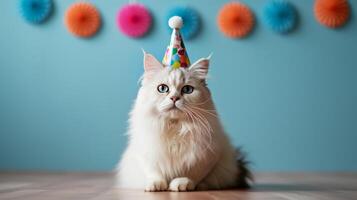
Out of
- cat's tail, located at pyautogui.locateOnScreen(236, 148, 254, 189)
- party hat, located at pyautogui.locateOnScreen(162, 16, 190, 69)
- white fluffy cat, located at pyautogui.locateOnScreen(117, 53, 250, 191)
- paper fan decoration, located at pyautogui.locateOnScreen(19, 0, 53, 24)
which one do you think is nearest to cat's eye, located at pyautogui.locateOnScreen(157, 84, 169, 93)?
white fluffy cat, located at pyautogui.locateOnScreen(117, 53, 250, 191)

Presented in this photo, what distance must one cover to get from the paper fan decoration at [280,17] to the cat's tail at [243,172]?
Result: 1666 millimetres

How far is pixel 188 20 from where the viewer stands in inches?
154

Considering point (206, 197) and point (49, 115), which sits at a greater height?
point (49, 115)

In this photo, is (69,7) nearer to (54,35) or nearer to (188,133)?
(54,35)

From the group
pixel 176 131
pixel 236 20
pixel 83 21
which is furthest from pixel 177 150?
pixel 83 21

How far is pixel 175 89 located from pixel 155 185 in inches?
15.6

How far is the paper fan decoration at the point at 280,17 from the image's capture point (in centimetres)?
392

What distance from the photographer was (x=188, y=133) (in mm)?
2172

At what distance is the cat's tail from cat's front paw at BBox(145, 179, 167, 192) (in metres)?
0.41

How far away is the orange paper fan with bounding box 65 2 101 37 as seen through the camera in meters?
3.96

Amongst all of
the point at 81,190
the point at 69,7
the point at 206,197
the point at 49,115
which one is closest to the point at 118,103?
the point at 49,115

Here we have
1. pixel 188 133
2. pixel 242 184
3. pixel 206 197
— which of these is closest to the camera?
pixel 206 197

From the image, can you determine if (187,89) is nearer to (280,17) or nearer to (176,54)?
(176,54)

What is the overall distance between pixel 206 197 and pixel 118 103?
2155mm
